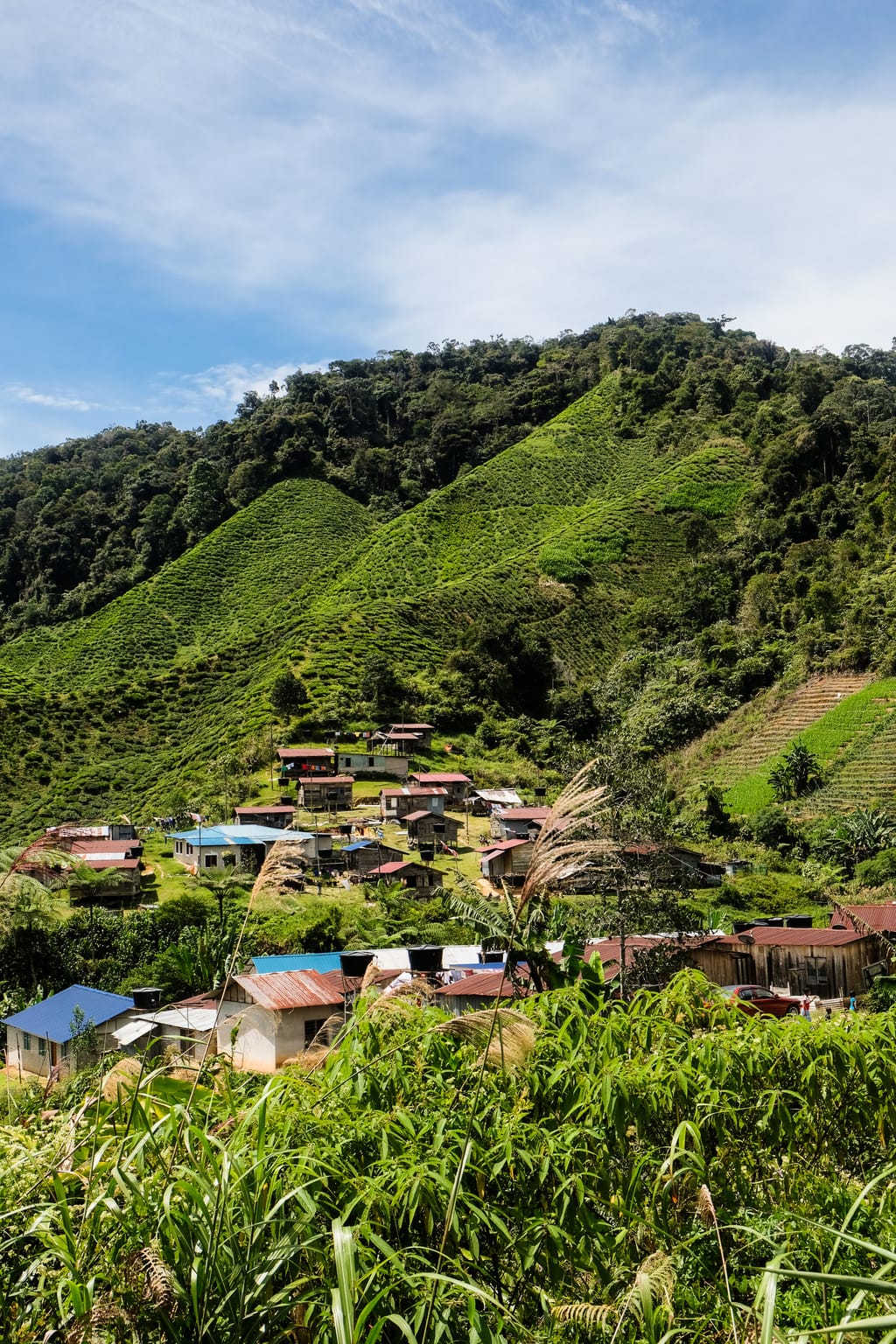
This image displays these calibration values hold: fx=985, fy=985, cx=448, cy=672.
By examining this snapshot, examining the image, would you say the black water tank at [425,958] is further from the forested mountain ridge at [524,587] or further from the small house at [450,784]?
the small house at [450,784]

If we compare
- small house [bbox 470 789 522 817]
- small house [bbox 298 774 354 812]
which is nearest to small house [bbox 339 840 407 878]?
small house [bbox 298 774 354 812]

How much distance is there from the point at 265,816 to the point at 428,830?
507 cm

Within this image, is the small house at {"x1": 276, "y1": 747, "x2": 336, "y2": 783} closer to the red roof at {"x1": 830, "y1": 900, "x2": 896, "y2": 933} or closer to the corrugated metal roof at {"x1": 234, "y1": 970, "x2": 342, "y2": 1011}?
the red roof at {"x1": 830, "y1": 900, "x2": 896, "y2": 933}

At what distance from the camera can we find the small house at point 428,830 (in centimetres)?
3081

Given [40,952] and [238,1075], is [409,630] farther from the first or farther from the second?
[238,1075]

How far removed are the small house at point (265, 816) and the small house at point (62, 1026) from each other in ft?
41.0

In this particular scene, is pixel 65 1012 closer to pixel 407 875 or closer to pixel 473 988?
pixel 473 988

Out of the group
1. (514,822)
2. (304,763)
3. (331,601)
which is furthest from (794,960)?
(331,601)

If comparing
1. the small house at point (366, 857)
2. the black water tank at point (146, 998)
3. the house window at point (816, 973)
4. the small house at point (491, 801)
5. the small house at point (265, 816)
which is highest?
the small house at point (265, 816)

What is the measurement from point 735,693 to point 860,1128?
132 ft

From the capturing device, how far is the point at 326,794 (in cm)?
3338

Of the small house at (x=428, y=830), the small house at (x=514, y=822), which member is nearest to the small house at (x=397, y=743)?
the small house at (x=428, y=830)

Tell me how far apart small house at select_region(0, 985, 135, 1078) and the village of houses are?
40mm

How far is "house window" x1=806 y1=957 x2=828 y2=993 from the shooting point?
18172 millimetres
